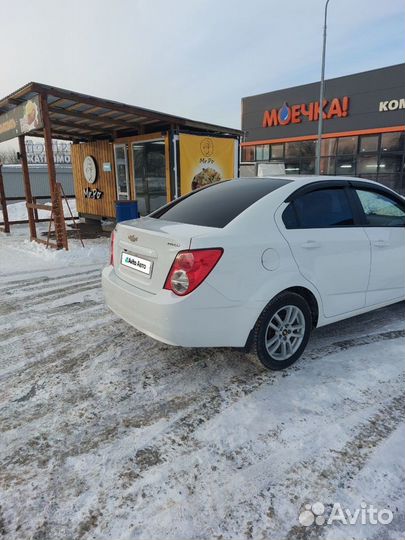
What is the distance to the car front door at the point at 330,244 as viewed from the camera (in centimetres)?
314

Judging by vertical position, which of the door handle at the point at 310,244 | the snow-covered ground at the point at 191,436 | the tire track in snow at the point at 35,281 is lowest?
the snow-covered ground at the point at 191,436

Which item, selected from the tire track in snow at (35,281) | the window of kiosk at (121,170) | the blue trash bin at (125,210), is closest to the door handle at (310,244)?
the tire track in snow at (35,281)

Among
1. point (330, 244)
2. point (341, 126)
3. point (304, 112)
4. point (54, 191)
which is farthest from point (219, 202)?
point (304, 112)

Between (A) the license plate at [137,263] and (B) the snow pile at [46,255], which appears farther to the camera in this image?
(B) the snow pile at [46,255]

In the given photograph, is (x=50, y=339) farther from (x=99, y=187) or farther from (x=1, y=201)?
(x=99, y=187)

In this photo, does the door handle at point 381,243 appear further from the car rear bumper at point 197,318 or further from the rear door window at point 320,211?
the car rear bumper at point 197,318

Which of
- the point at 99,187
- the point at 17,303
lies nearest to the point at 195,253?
the point at 17,303

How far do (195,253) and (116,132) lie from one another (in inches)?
410

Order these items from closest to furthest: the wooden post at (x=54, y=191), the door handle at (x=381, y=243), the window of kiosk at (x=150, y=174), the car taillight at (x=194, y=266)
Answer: the car taillight at (x=194, y=266) → the door handle at (x=381, y=243) → the wooden post at (x=54, y=191) → the window of kiosk at (x=150, y=174)

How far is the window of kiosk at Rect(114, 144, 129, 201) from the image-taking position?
11734 millimetres

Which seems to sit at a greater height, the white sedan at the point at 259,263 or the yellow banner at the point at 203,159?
the yellow banner at the point at 203,159

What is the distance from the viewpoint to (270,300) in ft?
9.60

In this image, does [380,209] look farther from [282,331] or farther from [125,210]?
[125,210]

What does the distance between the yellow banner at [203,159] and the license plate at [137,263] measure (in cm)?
719
